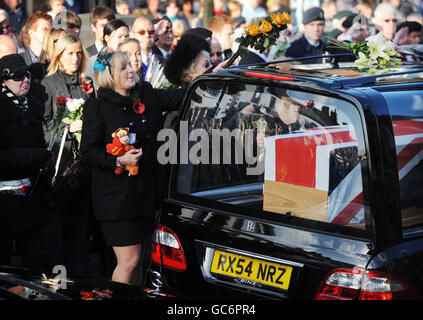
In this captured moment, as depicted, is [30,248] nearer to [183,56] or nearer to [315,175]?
[183,56]

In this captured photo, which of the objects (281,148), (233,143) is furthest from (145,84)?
(281,148)

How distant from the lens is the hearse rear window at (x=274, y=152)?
4398 millimetres

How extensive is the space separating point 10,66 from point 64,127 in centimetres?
102

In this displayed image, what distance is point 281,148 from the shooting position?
480cm

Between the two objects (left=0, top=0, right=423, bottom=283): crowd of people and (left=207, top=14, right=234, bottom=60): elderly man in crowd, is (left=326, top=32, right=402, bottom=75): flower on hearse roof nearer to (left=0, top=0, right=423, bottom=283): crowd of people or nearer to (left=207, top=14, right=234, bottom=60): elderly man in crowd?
(left=0, top=0, right=423, bottom=283): crowd of people

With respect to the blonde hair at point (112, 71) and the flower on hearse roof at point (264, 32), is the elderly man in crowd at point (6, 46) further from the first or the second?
the flower on hearse roof at point (264, 32)

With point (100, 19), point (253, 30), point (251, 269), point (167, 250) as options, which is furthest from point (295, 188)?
point (100, 19)

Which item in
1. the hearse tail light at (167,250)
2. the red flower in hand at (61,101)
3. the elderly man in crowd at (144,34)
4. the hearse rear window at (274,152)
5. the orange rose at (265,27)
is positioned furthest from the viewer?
the elderly man in crowd at (144,34)

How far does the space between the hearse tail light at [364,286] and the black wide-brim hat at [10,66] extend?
304 cm

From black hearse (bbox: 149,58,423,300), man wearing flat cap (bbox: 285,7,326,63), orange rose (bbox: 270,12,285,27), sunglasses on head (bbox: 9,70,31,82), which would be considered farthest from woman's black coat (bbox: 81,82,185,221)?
man wearing flat cap (bbox: 285,7,326,63)

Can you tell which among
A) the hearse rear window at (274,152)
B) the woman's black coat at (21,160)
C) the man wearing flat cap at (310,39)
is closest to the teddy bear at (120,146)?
the woman's black coat at (21,160)

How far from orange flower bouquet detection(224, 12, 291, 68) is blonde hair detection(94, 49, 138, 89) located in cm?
94
